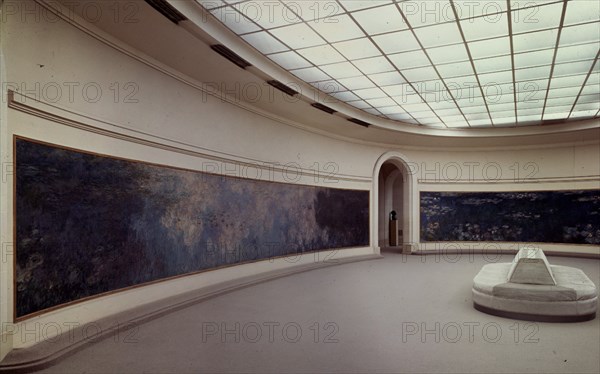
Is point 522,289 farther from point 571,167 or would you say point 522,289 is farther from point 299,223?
point 571,167

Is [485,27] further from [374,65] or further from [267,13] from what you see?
[267,13]

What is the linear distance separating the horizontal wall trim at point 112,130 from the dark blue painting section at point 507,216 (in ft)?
40.2

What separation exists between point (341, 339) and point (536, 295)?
4235 millimetres

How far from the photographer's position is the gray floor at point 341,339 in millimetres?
5973

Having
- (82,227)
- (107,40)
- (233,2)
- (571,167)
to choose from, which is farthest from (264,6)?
(571,167)

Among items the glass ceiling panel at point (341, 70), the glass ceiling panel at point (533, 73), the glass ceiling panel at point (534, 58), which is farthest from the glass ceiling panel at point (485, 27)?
the glass ceiling panel at point (341, 70)


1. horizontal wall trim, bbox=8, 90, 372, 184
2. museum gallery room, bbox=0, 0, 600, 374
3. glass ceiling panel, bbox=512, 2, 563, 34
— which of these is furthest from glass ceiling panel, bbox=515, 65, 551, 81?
horizontal wall trim, bbox=8, 90, 372, 184

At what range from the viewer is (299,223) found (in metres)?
15.2

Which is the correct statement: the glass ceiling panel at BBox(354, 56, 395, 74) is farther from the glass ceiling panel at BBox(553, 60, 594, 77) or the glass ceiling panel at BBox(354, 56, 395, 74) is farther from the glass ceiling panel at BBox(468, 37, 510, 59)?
the glass ceiling panel at BBox(553, 60, 594, 77)

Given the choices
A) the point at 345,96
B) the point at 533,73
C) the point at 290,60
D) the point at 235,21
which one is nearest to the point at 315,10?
the point at 235,21

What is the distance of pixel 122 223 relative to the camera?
A: 819cm

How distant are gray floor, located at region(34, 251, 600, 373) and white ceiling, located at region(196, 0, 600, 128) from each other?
5955 millimetres

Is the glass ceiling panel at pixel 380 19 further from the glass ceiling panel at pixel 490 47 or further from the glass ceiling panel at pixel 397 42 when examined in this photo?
the glass ceiling panel at pixel 490 47

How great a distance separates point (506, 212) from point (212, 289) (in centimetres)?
1736
